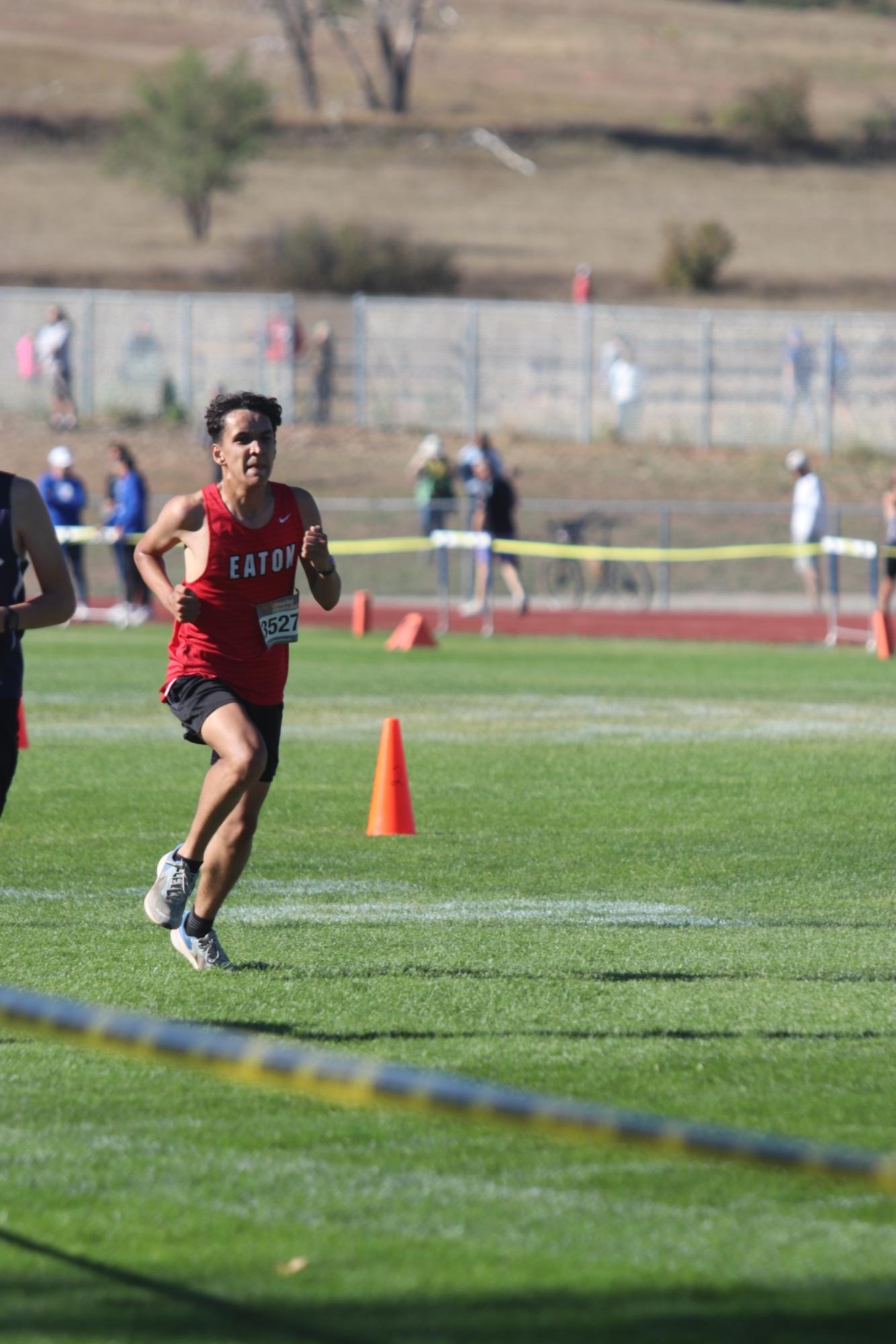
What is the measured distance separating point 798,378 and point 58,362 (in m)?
14.8

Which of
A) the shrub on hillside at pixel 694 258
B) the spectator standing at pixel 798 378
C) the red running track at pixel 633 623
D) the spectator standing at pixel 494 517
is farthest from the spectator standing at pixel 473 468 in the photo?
the shrub on hillside at pixel 694 258

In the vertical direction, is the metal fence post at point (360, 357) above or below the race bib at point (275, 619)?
above

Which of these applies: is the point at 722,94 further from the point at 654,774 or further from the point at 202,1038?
the point at 202,1038

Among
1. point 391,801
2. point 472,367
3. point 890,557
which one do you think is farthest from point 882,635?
point 472,367

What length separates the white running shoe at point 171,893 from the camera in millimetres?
7363

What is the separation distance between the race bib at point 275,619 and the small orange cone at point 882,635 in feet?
53.3

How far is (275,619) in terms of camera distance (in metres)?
7.26

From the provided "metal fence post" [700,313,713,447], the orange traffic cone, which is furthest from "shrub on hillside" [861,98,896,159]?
the orange traffic cone

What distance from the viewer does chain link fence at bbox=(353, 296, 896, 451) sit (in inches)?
1684

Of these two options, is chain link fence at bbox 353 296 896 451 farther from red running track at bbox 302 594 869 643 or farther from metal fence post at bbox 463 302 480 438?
red running track at bbox 302 594 869 643

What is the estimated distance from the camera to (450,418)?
4378 cm

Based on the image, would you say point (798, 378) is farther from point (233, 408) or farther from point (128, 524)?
point (233, 408)

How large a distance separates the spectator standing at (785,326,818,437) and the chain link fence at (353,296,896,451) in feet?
0.12

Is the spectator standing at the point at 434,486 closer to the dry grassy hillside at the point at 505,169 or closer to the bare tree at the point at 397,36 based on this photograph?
the dry grassy hillside at the point at 505,169
